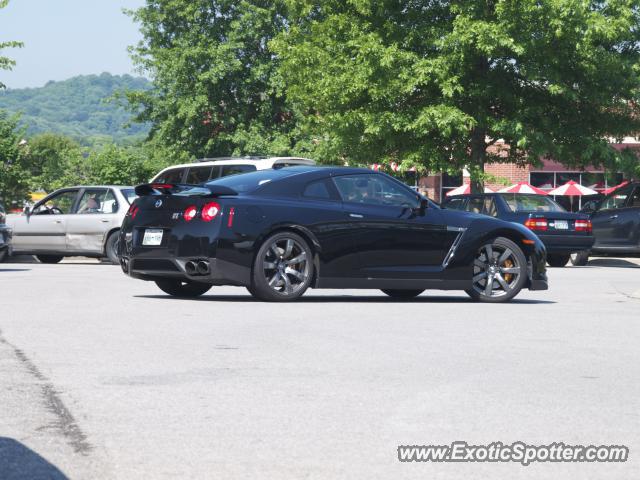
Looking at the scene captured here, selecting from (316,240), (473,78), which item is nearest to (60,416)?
(316,240)

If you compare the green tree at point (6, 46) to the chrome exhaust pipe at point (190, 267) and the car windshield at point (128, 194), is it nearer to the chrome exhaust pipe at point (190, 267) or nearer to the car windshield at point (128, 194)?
the car windshield at point (128, 194)

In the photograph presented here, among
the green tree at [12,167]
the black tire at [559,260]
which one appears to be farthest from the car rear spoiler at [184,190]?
the green tree at [12,167]

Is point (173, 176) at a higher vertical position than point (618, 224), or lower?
higher

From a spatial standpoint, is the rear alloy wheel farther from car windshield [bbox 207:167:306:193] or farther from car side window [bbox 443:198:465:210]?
car side window [bbox 443:198:465:210]

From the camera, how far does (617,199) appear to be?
91.5 feet

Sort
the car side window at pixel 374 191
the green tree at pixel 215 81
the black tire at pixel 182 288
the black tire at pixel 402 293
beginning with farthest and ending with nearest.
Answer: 1. the green tree at pixel 215 81
2. the black tire at pixel 402 293
3. the black tire at pixel 182 288
4. the car side window at pixel 374 191

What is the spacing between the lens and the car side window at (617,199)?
27692mm

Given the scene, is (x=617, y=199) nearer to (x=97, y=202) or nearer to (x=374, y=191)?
(x=97, y=202)

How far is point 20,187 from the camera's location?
56875 mm

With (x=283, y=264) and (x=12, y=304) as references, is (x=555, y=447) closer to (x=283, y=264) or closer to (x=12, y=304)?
(x=283, y=264)

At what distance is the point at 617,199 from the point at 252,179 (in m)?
15.9

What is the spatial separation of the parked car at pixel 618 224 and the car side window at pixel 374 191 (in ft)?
44.6

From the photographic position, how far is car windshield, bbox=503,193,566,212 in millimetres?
25484

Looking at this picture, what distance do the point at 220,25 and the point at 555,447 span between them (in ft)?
178
